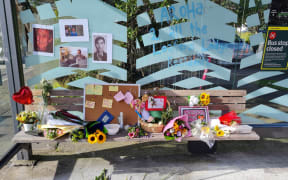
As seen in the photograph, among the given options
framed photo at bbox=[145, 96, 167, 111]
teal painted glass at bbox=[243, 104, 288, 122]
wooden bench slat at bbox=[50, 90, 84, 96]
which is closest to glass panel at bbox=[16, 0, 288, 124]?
wooden bench slat at bbox=[50, 90, 84, 96]

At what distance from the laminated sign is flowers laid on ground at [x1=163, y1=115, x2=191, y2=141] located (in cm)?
182

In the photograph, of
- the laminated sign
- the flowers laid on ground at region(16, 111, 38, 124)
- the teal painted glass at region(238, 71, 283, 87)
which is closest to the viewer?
the flowers laid on ground at region(16, 111, 38, 124)

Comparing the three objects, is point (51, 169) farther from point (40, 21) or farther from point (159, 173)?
point (40, 21)

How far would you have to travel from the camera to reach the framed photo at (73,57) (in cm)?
308

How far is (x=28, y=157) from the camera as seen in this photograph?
10.0ft

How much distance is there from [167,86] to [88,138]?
1527 millimetres

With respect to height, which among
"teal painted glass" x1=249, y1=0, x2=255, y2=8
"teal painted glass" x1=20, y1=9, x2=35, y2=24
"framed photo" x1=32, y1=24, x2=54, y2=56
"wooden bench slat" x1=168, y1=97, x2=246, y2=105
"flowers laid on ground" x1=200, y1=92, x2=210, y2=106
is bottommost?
"wooden bench slat" x1=168, y1=97, x2=246, y2=105

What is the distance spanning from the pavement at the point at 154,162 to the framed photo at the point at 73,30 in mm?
1786

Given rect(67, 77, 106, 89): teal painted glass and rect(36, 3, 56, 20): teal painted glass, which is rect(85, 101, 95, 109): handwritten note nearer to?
rect(67, 77, 106, 89): teal painted glass

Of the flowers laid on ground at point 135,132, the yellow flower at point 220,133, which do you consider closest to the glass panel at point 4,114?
the flowers laid on ground at point 135,132

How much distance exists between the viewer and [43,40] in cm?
302

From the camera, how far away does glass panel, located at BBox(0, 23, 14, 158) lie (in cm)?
284

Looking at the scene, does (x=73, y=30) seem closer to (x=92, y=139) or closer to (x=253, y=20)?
(x=92, y=139)

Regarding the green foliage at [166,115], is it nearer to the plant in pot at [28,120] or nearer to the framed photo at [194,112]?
the framed photo at [194,112]
